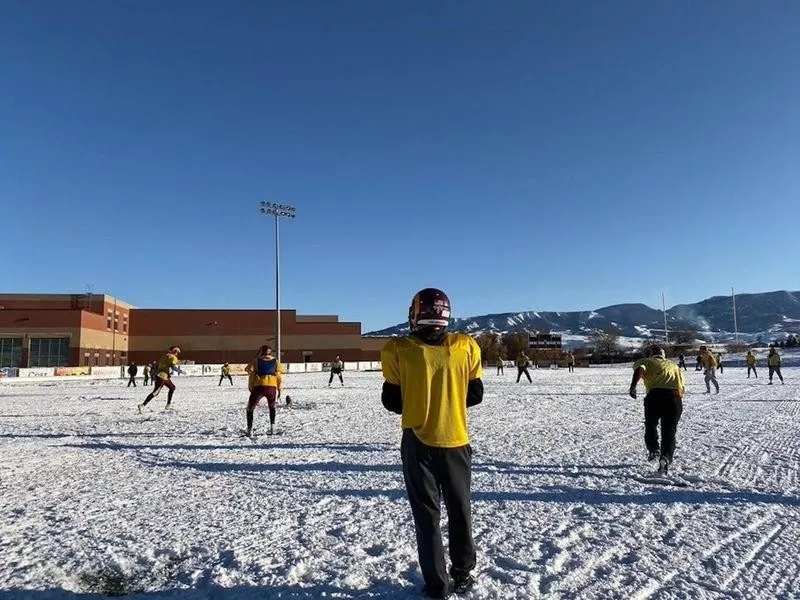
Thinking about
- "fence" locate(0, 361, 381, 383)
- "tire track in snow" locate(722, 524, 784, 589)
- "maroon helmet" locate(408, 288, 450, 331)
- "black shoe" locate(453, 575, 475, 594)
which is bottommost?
"tire track in snow" locate(722, 524, 784, 589)

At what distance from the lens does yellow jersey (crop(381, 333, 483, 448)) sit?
3.54 meters

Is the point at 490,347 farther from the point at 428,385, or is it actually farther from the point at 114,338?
the point at 428,385

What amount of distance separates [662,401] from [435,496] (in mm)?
5102

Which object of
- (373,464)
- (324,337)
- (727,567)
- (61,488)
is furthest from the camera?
(324,337)

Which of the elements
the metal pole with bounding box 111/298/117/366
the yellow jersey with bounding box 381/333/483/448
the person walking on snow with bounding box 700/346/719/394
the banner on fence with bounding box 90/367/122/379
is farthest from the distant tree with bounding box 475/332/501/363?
the yellow jersey with bounding box 381/333/483/448

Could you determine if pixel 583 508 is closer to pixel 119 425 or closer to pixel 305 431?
pixel 305 431

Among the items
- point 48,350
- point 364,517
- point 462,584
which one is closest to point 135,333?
point 48,350

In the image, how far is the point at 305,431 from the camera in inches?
468

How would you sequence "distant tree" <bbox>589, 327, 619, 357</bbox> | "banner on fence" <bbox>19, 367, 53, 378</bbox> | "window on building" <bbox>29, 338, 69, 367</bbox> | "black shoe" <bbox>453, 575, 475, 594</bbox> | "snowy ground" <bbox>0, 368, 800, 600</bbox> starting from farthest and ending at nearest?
"distant tree" <bbox>589, 327, 619, 357</bbox> → "window on building" <bbox>29, 338, 69, 367</bbox> → "banner on fence" <bbox>19, 367, 53, 378</bbox> → "snowy ground" <bbox>0, 368, 800, 600</bbox> → "black shoe" <bbox>453, 575, 475, 594</bbox>

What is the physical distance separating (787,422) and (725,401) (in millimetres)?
5951

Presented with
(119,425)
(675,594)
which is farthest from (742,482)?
(119,425)

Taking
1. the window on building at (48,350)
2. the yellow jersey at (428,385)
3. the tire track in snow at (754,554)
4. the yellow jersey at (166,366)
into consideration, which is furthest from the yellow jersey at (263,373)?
the window on building at (48,350)

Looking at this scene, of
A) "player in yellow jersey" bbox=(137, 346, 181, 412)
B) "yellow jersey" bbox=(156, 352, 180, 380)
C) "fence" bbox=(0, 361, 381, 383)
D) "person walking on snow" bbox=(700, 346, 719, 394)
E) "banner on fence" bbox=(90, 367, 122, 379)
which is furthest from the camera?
"banner on fence" bbox=(90, 367, 122, 379)

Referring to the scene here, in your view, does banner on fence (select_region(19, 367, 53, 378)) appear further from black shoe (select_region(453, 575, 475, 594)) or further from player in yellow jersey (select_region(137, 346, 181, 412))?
black shoe (select_region(453, 575, 475, 594))
